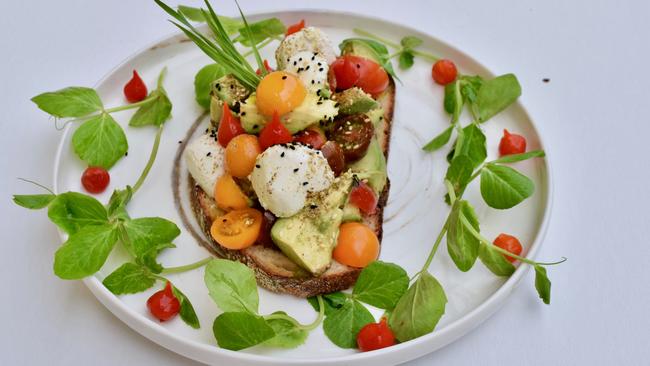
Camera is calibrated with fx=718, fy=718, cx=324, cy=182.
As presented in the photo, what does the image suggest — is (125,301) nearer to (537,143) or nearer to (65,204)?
(65,204)

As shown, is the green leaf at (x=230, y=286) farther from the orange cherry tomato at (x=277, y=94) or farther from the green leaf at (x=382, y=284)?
the orange cherry tomato at (x=277, y=94)

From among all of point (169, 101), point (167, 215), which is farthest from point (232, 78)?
point (167, 215)

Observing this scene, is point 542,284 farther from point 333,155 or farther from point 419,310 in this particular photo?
point 333,155

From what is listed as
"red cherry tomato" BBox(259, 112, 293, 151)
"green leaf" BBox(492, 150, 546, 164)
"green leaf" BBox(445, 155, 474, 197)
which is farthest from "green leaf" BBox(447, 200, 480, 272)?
"red cherry tomato" BBox(259, 112, 293, 151)

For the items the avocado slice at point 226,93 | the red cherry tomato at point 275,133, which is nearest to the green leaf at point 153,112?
the avocado slice at point 226,93

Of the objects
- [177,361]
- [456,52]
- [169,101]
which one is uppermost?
[456,52]

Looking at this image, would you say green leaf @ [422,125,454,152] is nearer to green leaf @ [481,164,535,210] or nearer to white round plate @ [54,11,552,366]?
white round plate @ [54,11,552,366]
